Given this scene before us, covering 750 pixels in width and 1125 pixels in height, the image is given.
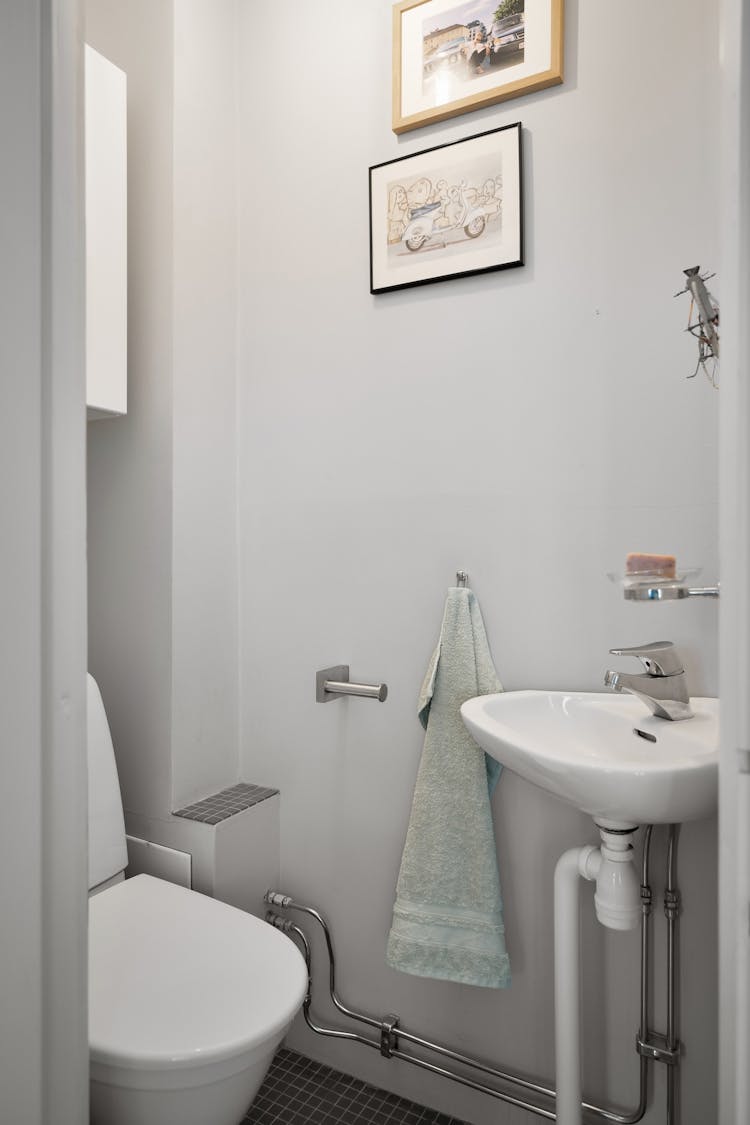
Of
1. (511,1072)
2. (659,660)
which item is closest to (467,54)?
(659,660)

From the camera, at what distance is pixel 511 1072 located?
52.9 inches

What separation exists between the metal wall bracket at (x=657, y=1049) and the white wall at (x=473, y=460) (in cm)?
4

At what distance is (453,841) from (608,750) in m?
0.38

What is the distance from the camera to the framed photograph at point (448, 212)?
134cm

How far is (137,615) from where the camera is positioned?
1.59 metres

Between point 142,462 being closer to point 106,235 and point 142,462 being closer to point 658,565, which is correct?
point 106,235

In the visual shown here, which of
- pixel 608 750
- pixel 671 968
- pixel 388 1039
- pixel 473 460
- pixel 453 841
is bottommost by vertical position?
pixel 388 1039

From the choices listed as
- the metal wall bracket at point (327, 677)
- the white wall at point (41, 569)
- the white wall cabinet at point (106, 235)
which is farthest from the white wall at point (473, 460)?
the white wall at point (41, 569)

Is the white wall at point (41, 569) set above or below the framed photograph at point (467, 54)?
below

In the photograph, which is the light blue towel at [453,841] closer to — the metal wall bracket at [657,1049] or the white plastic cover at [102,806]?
the metal wall bracket at [657,1049]

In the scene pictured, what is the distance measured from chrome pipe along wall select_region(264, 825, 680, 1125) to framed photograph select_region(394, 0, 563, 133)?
140 centimetres

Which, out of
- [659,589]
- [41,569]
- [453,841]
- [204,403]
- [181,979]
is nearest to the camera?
[41,569]

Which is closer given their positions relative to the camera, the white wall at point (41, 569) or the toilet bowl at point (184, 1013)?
the white wall at point (41, 569)

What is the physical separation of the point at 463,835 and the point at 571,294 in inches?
41.1
